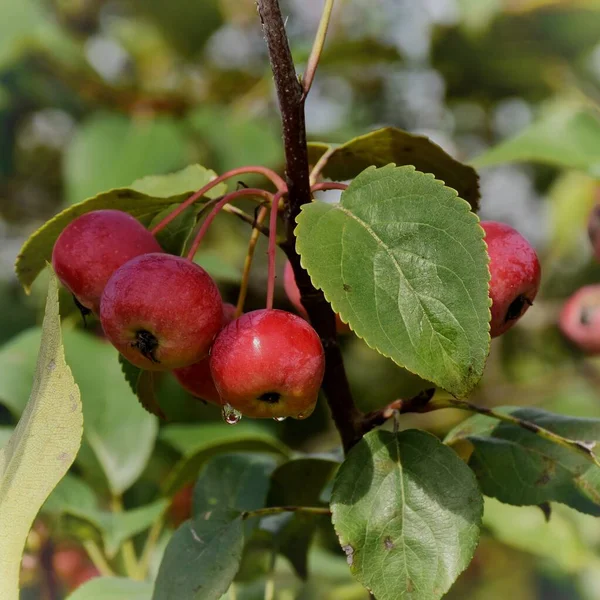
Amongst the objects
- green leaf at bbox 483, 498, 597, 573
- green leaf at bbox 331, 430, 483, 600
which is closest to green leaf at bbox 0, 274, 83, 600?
green leaf at bbox 331, 430, 483, 600

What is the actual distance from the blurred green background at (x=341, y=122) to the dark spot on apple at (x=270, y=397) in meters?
0.98

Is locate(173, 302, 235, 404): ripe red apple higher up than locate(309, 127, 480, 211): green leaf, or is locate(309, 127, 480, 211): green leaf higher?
locate(309, 127, 480, 211): green leaf

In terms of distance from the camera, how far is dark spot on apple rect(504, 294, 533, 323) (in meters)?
0.97

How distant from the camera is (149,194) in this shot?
41.7 inches

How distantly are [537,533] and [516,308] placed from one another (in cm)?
113

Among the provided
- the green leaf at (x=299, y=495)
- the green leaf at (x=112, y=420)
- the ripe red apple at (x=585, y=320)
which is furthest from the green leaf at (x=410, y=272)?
the ripe red apple at (x=585, y=320)

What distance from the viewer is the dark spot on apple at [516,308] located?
38.4 inches

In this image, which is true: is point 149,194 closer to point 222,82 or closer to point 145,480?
point 145,480

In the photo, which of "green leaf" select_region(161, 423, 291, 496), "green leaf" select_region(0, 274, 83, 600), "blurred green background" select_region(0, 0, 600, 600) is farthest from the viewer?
"blurred green background" select_region(0, 0, 600, 600)

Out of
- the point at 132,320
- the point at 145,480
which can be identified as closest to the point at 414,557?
the point at 132,320

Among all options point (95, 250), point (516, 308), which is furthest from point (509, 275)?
point (95, 250)

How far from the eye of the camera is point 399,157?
1122 mm

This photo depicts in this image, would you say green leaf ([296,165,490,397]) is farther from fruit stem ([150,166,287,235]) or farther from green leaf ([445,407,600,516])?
green leaf ([445,407,600,516])

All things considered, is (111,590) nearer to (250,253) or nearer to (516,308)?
(250,253)
